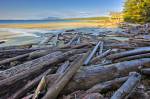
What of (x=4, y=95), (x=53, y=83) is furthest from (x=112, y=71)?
(x=4, y=95)

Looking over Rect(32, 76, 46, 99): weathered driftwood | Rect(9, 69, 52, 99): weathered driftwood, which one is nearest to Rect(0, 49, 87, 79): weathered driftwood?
Rect(9, 69, 52, 99): weathered driftwood

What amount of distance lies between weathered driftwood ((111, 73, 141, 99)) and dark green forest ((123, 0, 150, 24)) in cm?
3797

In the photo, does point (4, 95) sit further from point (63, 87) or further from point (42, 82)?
point (63, 87)

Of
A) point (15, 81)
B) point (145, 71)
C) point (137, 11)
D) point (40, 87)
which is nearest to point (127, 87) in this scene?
point (145, 71)

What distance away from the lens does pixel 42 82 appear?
505 centimetres

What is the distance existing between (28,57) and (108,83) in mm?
3957

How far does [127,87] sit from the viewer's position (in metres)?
4.59

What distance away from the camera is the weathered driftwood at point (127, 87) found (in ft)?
14.1

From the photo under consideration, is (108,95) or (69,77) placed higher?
(69,77)

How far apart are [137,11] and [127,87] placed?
131 ft

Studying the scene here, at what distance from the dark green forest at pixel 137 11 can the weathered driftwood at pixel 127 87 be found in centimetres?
3797

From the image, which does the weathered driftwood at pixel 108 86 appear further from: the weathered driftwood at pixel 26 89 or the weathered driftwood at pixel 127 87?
the weathered driftwood at pixel 26 89

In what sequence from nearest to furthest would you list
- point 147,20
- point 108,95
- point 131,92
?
point 131,92 → point 108,95 → point 147,20

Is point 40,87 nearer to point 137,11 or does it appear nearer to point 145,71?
point 145,71
